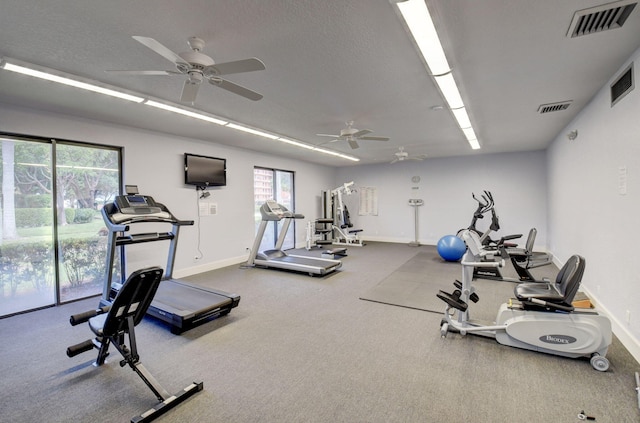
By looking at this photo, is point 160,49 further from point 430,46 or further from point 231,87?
point 430,46

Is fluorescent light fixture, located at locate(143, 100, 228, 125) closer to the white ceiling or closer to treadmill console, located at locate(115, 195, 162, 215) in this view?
the white ceiling

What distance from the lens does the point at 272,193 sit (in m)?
7.89

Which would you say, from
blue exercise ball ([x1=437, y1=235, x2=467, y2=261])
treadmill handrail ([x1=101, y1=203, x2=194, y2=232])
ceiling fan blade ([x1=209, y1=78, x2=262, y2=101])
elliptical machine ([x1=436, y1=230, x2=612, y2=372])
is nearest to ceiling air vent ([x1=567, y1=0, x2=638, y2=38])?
elliptical machine ([x1=436, y1=230, x2=612, y2=372])

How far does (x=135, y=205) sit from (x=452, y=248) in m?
5.90

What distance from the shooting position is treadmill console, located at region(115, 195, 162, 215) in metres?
3.47

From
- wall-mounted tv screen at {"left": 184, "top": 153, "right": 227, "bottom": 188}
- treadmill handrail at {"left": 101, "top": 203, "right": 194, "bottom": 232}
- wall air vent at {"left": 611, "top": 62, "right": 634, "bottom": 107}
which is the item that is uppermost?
wall air vent at {"left": 611, "top": 62, "right": 634, "bottom": 107}

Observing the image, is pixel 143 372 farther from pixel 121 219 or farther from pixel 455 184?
pixel 455 184

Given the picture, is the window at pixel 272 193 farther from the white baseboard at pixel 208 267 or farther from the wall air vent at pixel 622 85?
the wall air vent at pixel 622 85

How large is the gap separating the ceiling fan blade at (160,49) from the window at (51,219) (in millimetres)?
3204

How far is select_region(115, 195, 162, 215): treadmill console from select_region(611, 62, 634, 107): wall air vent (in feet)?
16.7

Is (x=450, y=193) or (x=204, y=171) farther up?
(x=204, y=171)

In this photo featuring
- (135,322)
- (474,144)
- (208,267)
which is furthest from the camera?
(474,144)

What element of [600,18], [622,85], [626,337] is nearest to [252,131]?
[600,18]

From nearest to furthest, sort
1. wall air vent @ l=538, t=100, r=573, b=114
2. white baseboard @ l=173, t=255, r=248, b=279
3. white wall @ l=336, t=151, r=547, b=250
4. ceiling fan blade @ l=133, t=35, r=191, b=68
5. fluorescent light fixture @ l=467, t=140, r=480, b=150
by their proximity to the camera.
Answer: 1. ceiling fan blade @ l=133, t=35, r=191, b=68
2. wall air vent @ l=538, t=100, r=573, b=114
3. white baseboard @ l=173, t=255, r=248, b=279
4. fluorescent light fixture @ l=467, t=140, r=480, b=150
5. white wall @ l=336, t=151, r=547, b=250
